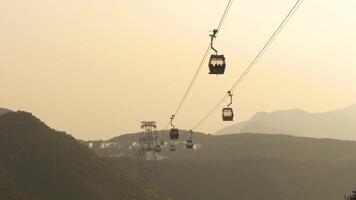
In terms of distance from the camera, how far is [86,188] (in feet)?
306

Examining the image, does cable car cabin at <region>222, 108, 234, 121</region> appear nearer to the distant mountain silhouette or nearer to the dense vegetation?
the distant mountain silhouette

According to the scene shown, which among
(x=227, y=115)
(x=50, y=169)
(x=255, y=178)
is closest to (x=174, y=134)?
(x=227, y=115)

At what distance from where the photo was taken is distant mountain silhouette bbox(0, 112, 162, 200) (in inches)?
3561

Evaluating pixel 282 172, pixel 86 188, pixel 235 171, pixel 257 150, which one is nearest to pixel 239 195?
pixel 235 171

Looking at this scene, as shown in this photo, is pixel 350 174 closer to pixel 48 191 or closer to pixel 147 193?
pixel 147 193

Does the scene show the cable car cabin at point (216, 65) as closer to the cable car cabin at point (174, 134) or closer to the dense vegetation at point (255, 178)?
the cable car cabin at point (174, 134)

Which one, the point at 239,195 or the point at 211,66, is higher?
the point at 211,66

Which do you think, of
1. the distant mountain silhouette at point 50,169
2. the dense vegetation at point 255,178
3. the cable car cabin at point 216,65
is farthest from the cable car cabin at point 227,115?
the dense vegetation at point 255,178

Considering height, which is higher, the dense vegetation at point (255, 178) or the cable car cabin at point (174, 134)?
the cable car cabin at point (174, 134)

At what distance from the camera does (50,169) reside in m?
98.4

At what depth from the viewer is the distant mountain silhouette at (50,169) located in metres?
90.4

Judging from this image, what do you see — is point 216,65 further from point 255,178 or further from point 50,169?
point 255,178

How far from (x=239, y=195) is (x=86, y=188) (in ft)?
153

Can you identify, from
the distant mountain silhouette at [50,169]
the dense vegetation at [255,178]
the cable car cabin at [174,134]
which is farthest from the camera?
the dense vegetation at [255,178]
